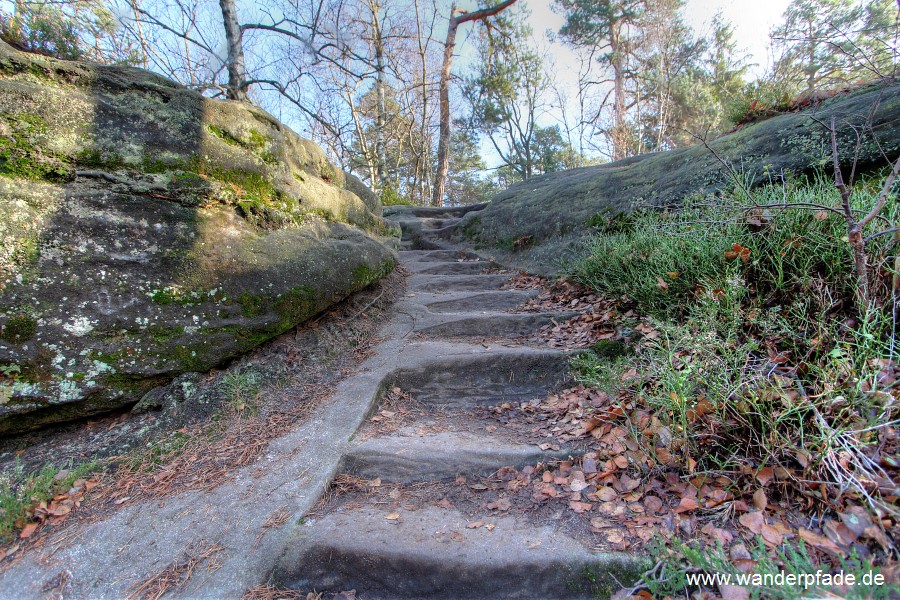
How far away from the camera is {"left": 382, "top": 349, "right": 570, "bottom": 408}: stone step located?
9.31ft

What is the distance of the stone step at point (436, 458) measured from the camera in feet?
6.89

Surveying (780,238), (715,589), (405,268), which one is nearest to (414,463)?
(715,589)

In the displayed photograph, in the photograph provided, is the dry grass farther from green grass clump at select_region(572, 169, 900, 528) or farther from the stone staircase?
green grass clump at select_region(572, 169, 900, 528)

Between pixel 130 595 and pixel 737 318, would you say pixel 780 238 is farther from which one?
pixel 130 595

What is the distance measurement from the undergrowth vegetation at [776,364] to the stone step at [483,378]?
0.30 m

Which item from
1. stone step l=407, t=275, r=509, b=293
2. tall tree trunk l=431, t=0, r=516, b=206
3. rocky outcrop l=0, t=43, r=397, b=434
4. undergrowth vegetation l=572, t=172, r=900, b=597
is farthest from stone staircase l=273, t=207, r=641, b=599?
tall tree trunk l=431, t=0, r=516, b=206

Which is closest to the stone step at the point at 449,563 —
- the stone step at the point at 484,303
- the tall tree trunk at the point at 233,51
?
the stone step at the point at 484,303

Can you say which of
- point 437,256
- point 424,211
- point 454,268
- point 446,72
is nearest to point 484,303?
point 454,268

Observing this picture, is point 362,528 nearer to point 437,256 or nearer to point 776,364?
point 776,364

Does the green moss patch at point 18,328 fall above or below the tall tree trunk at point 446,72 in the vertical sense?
below

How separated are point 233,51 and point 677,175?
18.0 feet

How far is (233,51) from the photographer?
14.3 ft

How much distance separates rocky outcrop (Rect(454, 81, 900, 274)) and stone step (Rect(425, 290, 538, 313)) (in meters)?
0.74

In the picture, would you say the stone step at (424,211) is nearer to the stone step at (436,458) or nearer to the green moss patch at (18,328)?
the green moss patch at (18,328)
